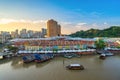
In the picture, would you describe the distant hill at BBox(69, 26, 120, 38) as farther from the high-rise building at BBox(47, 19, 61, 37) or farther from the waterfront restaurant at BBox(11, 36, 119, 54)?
the waterfront restaurant at BBox(11, 36, 119, 54)

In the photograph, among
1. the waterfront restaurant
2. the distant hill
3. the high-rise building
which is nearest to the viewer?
the waterfront restaurant

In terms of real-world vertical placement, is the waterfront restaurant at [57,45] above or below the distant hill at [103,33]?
below

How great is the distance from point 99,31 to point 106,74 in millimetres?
21731

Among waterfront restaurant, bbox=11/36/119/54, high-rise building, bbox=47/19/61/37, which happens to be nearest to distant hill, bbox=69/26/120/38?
high-rise building, bbox=47/19/61/37

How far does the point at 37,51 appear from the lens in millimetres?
11977

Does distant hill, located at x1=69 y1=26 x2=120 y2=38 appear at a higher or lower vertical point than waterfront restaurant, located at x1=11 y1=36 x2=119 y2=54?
higher

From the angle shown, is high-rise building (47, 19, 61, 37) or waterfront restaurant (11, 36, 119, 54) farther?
high-rise building (47, 19, 61, 37)

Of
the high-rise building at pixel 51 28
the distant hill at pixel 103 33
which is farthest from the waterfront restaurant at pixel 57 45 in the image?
the distant hill at pixel 103 33

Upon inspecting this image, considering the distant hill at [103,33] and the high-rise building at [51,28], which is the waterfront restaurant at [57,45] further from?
the distant hill at [103,33]

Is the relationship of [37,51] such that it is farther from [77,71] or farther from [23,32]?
[23,32]

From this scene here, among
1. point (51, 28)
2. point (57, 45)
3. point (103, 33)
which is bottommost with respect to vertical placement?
point (57, 45)

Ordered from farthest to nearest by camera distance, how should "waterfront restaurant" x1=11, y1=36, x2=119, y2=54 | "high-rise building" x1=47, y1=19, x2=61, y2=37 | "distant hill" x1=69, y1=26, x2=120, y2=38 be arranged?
"distant hill" x1=69, y1=26, x2=120, y2=38 < "high-rise building" x1=47, y1=19, x2=61, y2=37 < "waterfront restaurant" x1=11, y1=36, x2=119, y2=54

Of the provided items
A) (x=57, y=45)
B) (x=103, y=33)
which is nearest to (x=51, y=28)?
(x=103, y=33)

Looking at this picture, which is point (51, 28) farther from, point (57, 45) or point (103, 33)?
point (57, 45)
